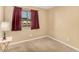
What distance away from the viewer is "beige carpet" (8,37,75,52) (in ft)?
4.14

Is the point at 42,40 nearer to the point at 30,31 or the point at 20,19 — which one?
the point at 30,31

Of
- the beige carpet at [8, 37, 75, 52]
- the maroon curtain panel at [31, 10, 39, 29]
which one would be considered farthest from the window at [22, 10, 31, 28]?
the beige carpet at [8, 37, 75, 52]

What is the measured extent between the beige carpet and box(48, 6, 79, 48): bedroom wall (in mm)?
94

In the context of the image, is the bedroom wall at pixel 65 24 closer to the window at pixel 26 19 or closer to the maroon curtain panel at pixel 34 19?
the maroon curtain panel at pixel 34 19

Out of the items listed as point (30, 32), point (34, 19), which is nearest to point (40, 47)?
point (30, 32)

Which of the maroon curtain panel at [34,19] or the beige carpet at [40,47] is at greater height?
the maroon curtain panel at [34,19]

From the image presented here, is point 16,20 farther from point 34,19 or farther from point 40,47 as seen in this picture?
point 40,47

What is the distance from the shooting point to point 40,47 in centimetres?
129

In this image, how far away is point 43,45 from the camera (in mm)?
1324

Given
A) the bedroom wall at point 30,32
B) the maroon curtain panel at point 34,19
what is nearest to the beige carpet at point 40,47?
the bedroom wall at point 30,32

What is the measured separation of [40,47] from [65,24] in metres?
0.46

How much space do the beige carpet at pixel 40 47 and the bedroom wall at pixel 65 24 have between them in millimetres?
94

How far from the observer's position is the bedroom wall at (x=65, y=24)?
4.14 ft
